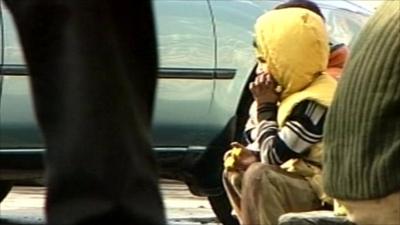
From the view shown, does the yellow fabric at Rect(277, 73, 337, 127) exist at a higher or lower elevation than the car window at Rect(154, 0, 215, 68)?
higher

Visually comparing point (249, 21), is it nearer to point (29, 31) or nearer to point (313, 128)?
point (313, 128)

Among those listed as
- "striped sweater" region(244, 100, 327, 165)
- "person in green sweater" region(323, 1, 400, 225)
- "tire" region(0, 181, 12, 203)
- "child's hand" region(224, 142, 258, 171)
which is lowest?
"tire" region(0, 181, 12, 203)

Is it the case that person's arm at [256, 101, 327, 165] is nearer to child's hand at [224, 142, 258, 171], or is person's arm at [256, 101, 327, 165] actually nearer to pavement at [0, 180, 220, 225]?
child's hand at [224, 142, 258, 171]

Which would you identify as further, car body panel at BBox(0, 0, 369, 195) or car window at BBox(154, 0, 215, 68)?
car window at BBox(154, 0, 215, 68)

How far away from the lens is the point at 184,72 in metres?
8.02

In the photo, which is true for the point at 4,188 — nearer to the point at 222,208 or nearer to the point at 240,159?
the point at 222,208

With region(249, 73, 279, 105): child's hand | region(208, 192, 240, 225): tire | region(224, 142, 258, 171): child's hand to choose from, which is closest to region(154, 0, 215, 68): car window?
region(208, 192, 240, 225): tire

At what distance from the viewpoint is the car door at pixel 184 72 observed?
796cm

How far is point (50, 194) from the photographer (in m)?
2.21

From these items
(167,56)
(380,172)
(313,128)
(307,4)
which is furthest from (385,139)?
(167,56)

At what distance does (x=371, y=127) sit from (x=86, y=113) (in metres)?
1.76

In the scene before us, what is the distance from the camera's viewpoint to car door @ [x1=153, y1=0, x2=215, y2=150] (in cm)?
796

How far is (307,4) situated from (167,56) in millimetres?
2109

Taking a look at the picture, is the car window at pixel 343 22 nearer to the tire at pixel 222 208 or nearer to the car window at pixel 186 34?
the car window at pixel 186 34
